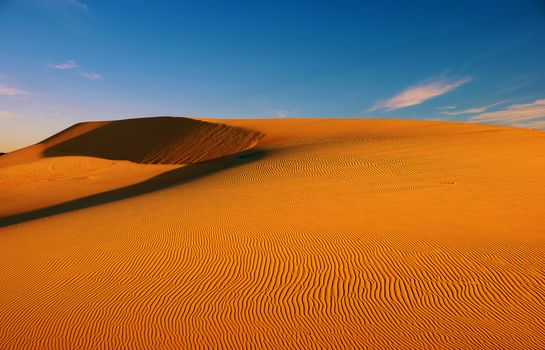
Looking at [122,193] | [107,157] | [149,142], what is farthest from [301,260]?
[107,157]

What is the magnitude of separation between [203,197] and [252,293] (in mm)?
8341

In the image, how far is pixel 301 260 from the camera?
809 centimetres

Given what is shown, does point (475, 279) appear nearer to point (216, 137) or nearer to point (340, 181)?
point (340, 181)

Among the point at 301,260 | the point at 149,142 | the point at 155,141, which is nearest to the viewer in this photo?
the point at 301,260

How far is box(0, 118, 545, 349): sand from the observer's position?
5.38 m

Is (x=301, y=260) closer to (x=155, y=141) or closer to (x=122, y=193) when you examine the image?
(x=122, y=193)

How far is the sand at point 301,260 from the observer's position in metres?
5.38

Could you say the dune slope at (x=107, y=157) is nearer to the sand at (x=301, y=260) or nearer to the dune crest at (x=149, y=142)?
the dune crest at (x=149, y=142)

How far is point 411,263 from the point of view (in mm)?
7801

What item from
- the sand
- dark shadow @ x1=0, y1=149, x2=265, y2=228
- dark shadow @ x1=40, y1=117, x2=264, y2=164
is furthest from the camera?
dark shadow @ x1=40, y1=117, x2=264, y2=164

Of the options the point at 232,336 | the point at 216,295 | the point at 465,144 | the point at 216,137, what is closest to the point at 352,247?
the point at 216,295

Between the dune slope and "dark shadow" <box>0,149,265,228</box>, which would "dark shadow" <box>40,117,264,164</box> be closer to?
the dune slope

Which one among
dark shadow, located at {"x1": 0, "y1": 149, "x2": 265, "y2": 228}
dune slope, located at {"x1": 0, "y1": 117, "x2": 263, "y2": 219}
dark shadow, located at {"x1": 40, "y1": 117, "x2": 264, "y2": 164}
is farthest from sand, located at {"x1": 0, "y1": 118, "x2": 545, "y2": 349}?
dark shadow, located at {"x1": 40, "y1": 117, "x2": 264, "y2": 164}

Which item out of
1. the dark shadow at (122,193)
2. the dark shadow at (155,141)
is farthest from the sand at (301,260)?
the dark shadow at (155,141)
